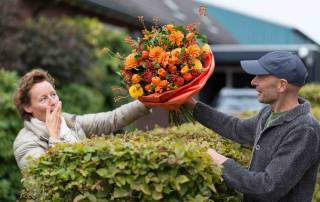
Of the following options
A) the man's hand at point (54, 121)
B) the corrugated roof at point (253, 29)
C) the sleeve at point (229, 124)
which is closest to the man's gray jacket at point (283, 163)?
the sleeve at point (229, 124)

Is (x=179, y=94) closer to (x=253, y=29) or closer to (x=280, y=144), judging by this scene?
(x=280, y=144)

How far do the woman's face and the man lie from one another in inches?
54.1

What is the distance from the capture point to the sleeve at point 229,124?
4.70 meters

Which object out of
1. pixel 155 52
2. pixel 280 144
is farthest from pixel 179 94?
pixel 280 144

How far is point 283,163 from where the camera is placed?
3.91 m

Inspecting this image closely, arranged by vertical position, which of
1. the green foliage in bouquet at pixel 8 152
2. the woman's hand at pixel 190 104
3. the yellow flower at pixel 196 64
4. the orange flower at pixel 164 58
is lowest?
the green foliage in bouquet at pixel 8 152

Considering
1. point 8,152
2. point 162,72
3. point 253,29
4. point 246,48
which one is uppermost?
point 162,72

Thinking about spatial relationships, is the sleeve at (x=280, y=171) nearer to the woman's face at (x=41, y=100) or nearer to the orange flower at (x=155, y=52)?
the orange flower at (x=155, y=52)

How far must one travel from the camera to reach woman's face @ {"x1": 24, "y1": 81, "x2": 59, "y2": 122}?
193 inches

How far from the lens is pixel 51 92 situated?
4961 millimetres

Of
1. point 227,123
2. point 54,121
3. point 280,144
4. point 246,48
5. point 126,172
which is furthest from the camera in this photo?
point 246,48

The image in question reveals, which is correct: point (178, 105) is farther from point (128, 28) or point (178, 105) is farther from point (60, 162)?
point (128, 28)

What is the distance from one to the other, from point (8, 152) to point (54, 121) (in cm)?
379

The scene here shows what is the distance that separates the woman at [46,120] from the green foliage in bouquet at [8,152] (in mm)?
3299
